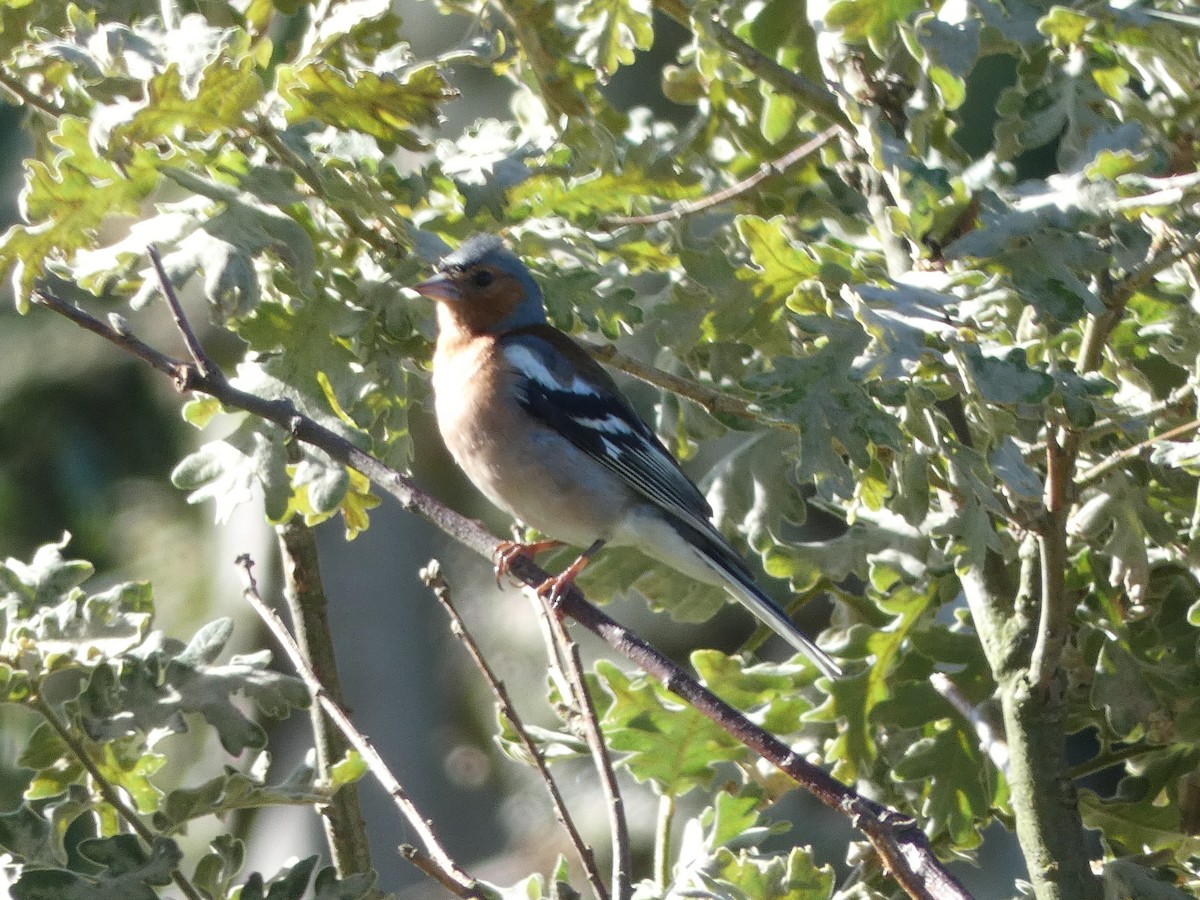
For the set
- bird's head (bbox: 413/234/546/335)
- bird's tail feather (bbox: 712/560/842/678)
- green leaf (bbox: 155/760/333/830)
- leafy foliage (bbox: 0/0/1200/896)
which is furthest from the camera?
bird's head (bbox: 413/234/546/335)

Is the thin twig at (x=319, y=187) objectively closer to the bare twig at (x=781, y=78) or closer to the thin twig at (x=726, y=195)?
the thin twig at (x=726, y=195)

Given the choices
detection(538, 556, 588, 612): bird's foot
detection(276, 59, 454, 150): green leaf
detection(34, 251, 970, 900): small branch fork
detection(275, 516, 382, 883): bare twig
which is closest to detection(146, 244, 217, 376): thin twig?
detection(34, 251, 970, 900): small branch fork

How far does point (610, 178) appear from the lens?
2.35m

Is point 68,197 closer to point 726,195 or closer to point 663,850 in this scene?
point 726,195

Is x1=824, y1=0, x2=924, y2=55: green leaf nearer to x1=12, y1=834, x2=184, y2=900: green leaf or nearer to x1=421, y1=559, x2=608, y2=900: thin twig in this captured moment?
x1=421, y1=559, x2=608, y2=900: thin twig

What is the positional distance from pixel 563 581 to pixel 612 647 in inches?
26.5

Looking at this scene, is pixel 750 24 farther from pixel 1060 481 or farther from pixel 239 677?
pixel 239 677

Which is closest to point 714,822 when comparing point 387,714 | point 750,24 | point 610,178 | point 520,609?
point 610,178

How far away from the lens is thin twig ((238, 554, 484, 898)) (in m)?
1.72

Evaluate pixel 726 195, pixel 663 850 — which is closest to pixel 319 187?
pixel 726 195

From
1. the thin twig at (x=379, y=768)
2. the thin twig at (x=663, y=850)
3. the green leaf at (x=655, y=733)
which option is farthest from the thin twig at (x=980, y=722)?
the thin twig at (x=379, y=768)

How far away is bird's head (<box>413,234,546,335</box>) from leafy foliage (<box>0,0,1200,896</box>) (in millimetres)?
661

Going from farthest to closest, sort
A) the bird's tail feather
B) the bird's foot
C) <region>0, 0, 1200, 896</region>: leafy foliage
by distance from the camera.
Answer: the bird's tail feather
the bird's foot
<region>0, 0, 1200, 896</region>: leafy foliage

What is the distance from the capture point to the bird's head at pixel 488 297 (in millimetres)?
3232
